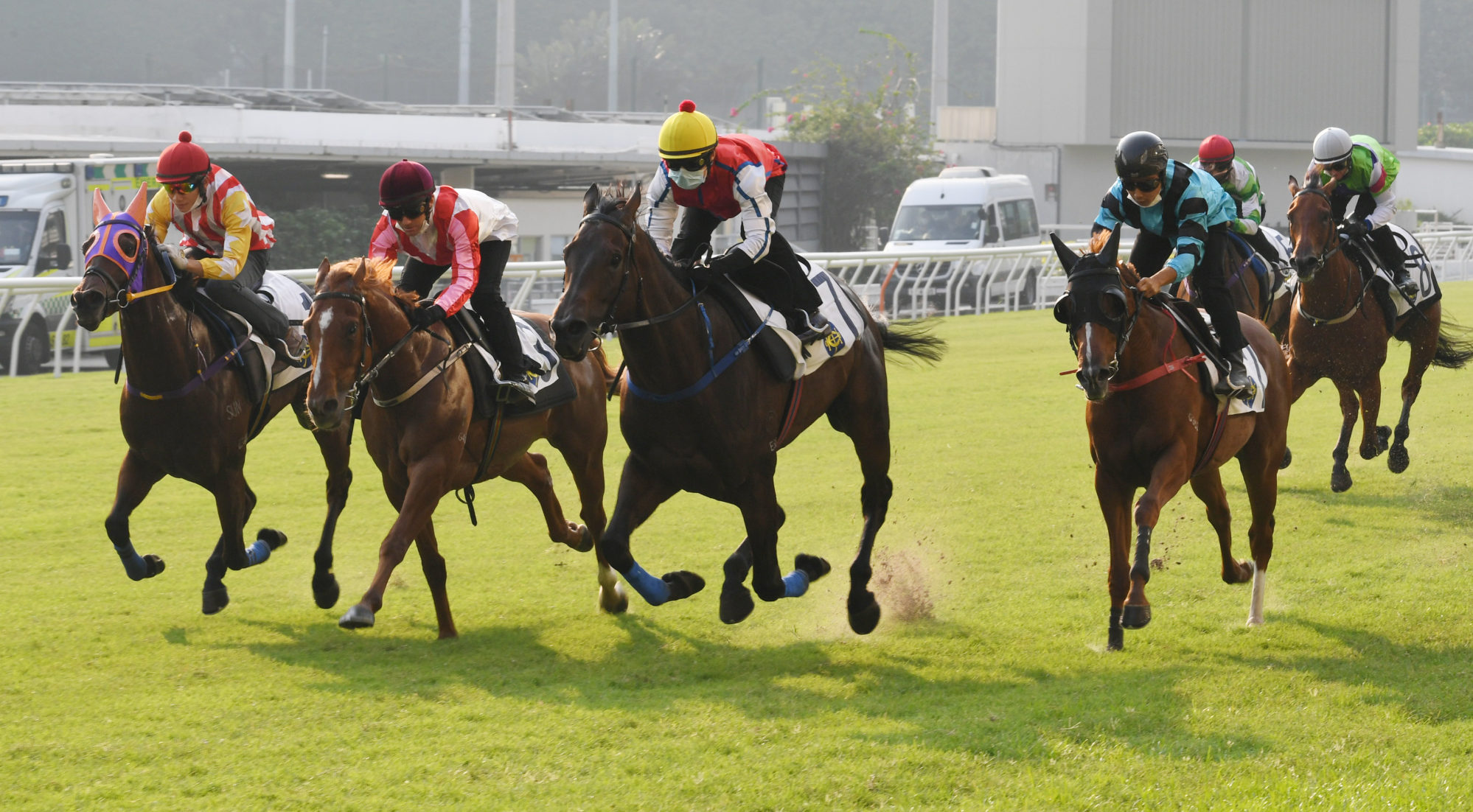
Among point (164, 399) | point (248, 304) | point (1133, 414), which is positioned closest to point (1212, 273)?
point (1133, 414)

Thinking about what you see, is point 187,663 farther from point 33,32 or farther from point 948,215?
point 33,32

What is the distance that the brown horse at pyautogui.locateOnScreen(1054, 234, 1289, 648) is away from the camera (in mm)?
5656

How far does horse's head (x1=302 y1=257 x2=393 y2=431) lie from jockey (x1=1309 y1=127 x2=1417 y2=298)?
6.07 metres

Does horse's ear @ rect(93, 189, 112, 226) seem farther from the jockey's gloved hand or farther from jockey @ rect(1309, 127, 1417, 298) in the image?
jockey @ rect(1309, 127, 1417, 298)

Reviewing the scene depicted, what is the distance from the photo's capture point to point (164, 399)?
261 inches

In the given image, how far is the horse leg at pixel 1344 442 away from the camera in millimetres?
9336

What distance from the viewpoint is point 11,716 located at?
5332 mm

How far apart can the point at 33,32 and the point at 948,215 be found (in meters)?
59.4

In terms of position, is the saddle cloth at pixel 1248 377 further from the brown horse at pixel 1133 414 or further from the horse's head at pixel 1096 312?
the horse's head at pixel 1096 312

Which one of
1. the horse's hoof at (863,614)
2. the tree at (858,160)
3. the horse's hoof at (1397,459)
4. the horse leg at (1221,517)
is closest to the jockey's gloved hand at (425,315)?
the horse's hoof at (863,614)

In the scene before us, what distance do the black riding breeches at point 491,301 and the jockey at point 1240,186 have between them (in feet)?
→ 15.0

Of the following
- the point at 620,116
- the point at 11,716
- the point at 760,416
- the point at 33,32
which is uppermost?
the point at 33,32

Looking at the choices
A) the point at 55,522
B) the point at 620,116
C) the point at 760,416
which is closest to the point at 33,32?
the point at 620,116

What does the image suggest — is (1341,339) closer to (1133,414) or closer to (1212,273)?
(1212,273)
